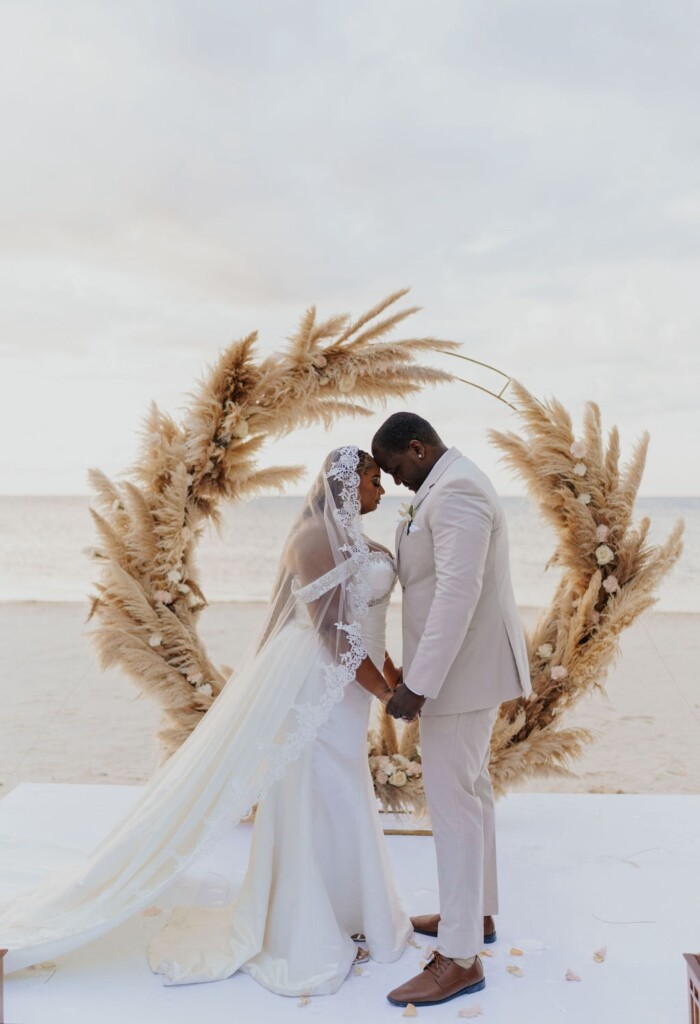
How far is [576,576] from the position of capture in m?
3.88

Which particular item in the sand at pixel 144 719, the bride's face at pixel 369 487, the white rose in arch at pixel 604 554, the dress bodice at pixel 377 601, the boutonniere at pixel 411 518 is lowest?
the sand at pixel 144 719

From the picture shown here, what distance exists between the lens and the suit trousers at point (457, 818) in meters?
2.60

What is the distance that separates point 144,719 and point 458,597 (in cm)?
654

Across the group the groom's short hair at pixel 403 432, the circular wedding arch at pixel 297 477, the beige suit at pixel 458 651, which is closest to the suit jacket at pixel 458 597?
the beige suit at pixel 458 651

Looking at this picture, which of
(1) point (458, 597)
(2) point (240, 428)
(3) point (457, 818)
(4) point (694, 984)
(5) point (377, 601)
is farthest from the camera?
(2) point (240, 428)

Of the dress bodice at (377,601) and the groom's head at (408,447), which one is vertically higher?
the groom's head at (408,447)

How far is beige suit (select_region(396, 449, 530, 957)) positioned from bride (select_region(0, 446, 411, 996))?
179mm

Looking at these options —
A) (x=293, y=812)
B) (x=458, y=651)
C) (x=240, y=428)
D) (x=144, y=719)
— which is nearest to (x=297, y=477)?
(x=240, y=428)

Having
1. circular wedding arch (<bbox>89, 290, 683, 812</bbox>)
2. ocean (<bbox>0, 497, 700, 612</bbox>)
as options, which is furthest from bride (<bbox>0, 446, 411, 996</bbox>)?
ocean (<bbox>0, 497, 700, 612</bbox>)

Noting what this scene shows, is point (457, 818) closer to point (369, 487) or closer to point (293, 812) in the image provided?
Result: point (293, 812)

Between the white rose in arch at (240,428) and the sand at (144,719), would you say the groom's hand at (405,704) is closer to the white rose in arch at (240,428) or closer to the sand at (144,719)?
the sand at (144,719)

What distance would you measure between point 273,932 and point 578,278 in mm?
18023

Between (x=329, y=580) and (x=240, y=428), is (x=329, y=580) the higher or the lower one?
the lower one

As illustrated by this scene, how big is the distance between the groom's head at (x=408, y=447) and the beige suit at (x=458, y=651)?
58mm
